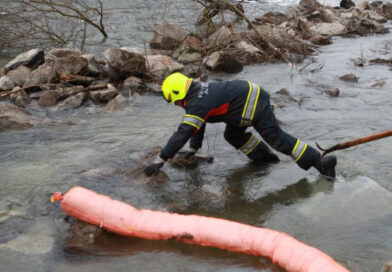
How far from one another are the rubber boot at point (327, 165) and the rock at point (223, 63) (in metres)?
5.75

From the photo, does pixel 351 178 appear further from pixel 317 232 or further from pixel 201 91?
pixel 201 91

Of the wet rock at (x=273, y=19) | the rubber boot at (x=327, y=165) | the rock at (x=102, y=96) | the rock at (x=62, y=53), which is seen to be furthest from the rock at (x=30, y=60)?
the wet rock at (x=273, y=19)

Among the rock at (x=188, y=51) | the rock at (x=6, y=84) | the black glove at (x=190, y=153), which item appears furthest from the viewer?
the rock at (x=188, y=51)

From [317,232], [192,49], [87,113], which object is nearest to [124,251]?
[317,232]

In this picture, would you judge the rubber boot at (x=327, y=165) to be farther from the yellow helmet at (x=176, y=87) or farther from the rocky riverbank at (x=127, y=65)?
the rocky riverbank at (x=127, y=65)

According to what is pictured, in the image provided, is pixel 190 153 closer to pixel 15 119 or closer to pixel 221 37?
pixel 15 119

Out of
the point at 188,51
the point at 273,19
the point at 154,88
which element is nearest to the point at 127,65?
the point at 154,88

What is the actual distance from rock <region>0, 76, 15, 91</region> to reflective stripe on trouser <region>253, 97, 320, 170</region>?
18.8 ft

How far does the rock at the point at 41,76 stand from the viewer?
29.2 ft

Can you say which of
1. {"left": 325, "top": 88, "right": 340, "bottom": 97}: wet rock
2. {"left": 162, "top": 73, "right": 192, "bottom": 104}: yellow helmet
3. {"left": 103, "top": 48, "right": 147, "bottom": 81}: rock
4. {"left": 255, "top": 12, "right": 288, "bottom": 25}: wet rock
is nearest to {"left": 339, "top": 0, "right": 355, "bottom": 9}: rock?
{"left": 255, "top": 12, "right": 288, "bottom": 25}: wet rock

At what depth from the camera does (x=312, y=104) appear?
8.27m

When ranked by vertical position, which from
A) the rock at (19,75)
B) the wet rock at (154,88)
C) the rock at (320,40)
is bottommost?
the rock at (19,75)

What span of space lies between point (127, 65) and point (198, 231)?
6.16 m

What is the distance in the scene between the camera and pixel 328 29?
1616 centimetres
